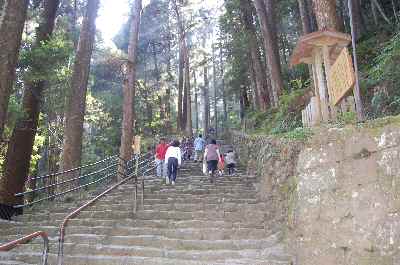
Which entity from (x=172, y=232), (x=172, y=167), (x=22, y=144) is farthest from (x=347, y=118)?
(x=22, y=144)

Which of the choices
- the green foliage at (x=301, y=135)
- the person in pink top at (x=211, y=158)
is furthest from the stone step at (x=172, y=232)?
the person in pink top at (x=211, y=158)

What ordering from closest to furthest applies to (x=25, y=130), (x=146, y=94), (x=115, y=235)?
(x=115, y=235)
(x=25, y=130)
(x=146, y=94)

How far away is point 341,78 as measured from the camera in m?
6.92

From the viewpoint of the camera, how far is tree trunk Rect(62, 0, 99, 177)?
11.8 m

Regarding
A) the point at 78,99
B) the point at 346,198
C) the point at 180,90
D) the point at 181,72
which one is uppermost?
the point at 181,72

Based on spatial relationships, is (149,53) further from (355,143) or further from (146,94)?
(355,143)

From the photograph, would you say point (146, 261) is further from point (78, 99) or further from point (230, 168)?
point (230, 168)

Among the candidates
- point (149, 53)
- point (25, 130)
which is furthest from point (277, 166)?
point (149, 53)

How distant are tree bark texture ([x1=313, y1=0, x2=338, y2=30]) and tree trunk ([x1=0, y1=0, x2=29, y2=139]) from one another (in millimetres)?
7242

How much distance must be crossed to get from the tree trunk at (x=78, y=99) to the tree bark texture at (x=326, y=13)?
6750 mm

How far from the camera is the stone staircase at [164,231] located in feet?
22.3

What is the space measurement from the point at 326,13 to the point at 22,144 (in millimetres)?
9047

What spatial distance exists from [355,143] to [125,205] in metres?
5.54

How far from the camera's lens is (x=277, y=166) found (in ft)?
27.2
